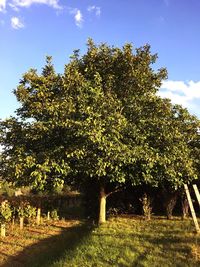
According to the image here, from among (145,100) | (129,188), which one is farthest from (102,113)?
(129,188)

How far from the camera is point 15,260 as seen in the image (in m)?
14.9

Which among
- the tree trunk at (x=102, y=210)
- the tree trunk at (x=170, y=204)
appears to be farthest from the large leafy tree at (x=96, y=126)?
the tree trunk at (x=170, y=204)

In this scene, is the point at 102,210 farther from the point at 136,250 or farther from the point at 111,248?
the point at 136,250

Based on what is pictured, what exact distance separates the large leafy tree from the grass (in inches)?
112

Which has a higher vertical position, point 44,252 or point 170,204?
point 170,204

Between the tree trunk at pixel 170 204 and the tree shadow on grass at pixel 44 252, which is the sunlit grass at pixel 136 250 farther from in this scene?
the tree trunk at pixel 170 204

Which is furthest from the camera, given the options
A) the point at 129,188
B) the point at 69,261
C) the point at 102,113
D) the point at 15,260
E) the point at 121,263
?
the point at 129,188

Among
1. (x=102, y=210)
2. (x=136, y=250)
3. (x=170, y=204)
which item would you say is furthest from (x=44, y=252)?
(x=170, y=204)

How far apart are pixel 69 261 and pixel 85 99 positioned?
805 cm

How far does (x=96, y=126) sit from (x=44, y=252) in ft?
19.9

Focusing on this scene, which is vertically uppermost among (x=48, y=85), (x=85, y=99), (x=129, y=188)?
(x=48, y=85)

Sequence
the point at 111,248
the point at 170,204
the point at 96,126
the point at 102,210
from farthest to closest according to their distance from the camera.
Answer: the point at 170,204
the point at 102,210
the point at 96,126
the point at 111,248

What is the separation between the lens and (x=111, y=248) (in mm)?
12742

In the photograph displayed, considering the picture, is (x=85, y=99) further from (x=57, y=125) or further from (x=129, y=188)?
(x=129, y=188)
